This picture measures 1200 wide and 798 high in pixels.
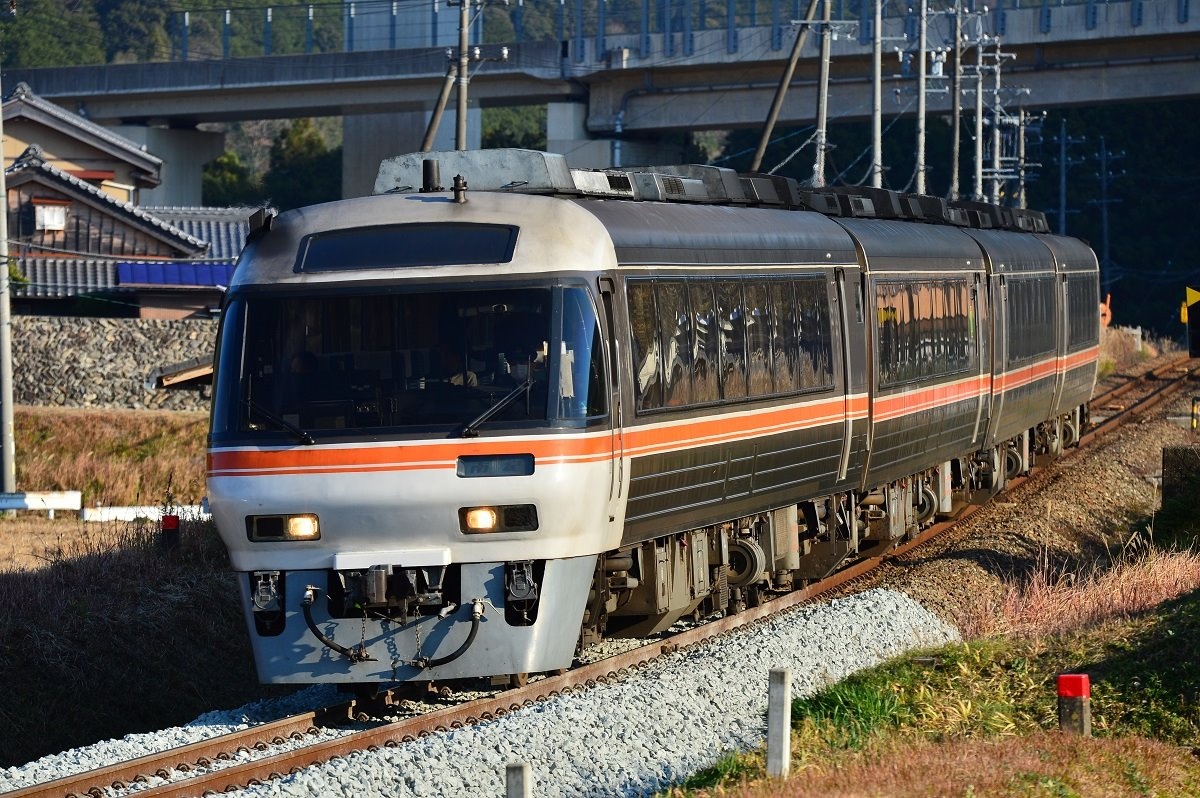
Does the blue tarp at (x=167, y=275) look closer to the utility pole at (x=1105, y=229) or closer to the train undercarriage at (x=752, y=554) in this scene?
the train undercarriage at (x=752, y=554)

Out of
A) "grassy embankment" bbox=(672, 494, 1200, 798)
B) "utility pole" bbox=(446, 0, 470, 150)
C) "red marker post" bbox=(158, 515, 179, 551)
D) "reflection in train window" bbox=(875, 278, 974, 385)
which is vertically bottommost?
"red marker post" bbox=(158, 515, 179, 551)

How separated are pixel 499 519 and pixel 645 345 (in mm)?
1652

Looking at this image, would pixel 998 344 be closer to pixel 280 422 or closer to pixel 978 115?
pixel 280 422

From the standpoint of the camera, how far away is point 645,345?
11414 mm

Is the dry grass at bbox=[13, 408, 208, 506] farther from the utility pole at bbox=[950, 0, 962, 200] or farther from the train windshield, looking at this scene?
the utility pole at bbox=[950, 0, 962, 200]

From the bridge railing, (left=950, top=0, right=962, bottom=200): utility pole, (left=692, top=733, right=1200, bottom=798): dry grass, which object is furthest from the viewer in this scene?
the bridge railing

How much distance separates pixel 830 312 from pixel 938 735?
5.62 metres

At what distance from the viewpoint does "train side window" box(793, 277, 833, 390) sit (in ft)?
45.7

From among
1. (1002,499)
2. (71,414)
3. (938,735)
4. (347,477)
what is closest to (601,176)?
(347,477)

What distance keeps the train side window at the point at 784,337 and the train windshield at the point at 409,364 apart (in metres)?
3.05

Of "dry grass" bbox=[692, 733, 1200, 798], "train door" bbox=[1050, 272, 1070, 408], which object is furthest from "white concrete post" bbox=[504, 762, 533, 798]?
"train door" bbox=[1050, 272, 1070, 408]

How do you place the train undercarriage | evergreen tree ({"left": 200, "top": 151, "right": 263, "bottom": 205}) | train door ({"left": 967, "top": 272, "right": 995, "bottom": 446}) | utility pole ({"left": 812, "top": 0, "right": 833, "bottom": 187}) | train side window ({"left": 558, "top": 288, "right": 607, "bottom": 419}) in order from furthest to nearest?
evergreen tree ({"left": 200, "top": 151, "right": 263, "bottom": 205}) < utility pole ({"left": 812, "top": 0, "right": 833, "bottom": 187}) < train door ({"left": 967, "top": 272, "right": 995, "bottom": 446}) < the train undercarriage < train side window ({"left": 558, "top": 288, "right": 607, "bottom": 419})

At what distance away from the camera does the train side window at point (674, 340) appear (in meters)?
11.7

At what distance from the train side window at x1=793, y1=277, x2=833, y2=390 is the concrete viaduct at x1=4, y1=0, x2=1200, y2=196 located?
30007 millimetres
